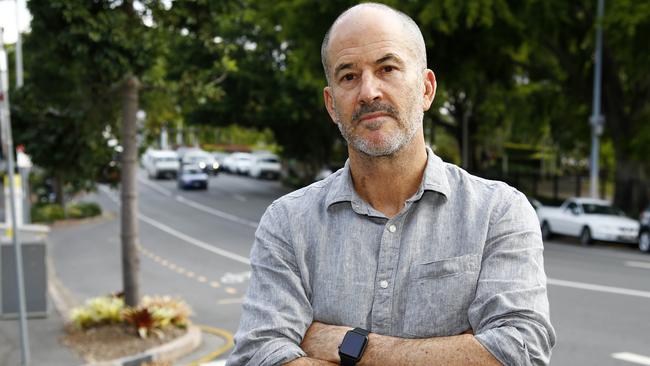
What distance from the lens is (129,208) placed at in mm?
10500

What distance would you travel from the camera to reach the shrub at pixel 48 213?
28.8m

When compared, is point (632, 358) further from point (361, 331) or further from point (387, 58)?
point (387, 58)

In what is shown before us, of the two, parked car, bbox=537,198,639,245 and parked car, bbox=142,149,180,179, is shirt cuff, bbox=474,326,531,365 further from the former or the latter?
parked car, bbox=142,149,180,179

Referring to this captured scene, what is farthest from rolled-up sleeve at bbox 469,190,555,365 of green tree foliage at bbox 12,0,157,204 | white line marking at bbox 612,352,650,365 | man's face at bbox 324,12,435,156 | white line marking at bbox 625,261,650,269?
white line marking at bbox 625,261,650,269

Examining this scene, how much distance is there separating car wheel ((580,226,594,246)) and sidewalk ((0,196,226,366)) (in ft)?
43.3

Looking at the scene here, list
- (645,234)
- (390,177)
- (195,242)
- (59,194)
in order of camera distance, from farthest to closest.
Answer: (59,194)
(195,242)
(645,234)
(390,177)

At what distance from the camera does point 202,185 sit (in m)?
46.8

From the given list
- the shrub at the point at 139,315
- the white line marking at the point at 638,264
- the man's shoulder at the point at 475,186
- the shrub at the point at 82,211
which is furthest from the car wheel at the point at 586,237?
the man's shoulder at the point at 475,186

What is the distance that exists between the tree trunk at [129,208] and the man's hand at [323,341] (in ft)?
27.7

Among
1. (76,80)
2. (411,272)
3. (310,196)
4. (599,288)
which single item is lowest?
(599,288)

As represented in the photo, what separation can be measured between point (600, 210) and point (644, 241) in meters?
2.55

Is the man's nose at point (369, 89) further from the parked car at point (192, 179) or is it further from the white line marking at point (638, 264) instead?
the parked car at point (192, 179)

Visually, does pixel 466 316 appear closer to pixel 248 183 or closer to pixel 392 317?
pixel 392 317

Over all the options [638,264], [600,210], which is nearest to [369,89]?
[638,264]
